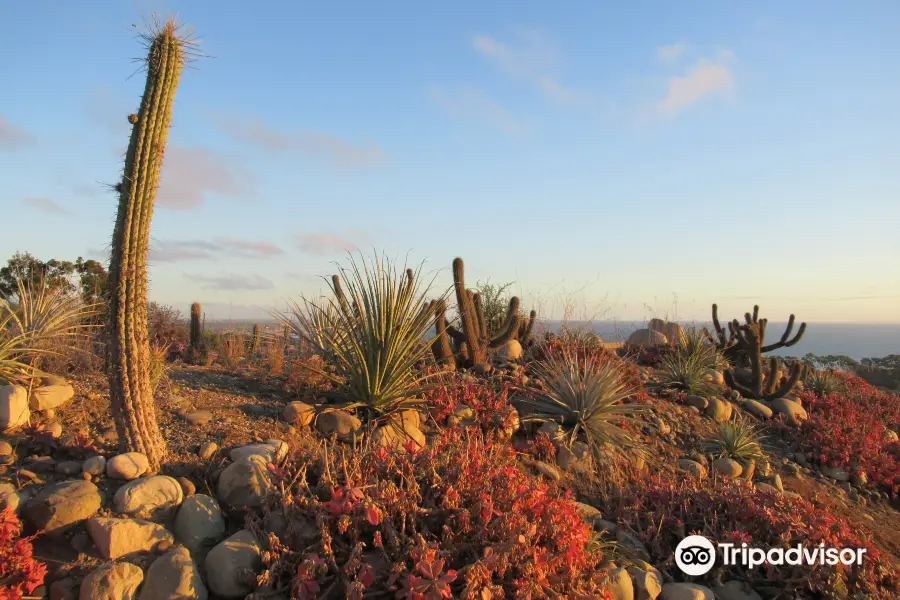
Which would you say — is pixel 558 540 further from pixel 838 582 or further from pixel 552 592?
pixel 838 582

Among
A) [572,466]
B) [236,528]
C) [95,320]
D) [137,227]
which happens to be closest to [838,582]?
[572,466]

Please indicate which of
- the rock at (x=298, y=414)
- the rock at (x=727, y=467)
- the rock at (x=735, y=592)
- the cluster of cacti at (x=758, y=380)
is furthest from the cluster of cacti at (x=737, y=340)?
the rock at (x=298, y=414)

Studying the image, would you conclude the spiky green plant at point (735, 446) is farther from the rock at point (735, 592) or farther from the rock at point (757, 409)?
the rock at point (735, 592)

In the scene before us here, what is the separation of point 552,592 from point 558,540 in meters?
0.38

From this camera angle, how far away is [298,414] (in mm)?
6230

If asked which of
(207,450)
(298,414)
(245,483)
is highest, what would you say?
(298,414)

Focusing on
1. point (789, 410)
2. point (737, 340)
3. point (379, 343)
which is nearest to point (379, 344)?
point (379, 343)

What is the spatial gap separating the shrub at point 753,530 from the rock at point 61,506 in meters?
4.42

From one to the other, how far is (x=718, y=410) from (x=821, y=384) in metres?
5.90

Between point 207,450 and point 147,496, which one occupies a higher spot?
point 207,450

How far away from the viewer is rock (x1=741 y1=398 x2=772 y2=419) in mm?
10581

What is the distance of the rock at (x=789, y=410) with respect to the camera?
10.4m

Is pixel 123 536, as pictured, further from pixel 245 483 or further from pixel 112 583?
pixel 245 483

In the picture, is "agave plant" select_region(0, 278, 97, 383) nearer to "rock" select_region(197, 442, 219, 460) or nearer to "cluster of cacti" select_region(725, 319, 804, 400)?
"rock" select_region(197, 442, 219, 460)
